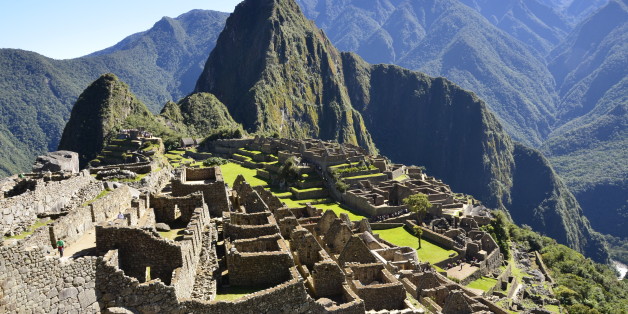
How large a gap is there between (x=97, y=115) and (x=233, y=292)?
137223mm

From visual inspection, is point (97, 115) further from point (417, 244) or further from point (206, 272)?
point (206, 272)

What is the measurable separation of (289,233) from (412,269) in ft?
48.4

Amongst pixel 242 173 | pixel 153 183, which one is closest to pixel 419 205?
pixel 242 173

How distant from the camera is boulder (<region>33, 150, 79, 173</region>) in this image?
35.2 m

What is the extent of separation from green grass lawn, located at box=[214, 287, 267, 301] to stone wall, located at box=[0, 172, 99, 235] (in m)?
6.31

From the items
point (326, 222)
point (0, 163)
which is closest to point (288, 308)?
point (326, 222)

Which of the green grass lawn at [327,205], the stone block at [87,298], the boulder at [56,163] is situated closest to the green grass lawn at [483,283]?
the green grass lawn at [327,205]

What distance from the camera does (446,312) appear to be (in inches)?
1041

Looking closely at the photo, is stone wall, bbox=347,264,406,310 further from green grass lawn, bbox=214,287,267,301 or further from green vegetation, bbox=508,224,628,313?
green vegetation, bbox=508,224,628,313

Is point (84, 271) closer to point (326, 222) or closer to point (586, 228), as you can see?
point (326, 222)

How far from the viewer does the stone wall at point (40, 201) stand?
554 inches

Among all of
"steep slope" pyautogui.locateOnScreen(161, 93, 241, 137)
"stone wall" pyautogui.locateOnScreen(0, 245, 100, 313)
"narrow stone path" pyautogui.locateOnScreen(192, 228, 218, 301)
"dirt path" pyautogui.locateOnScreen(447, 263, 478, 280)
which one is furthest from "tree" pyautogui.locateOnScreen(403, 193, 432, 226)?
"steep slope" pyautogui.locateOnScreen(161, 93, 241, 137)

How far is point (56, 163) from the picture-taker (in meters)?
36.7

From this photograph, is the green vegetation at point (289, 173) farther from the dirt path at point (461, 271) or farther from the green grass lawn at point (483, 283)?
the green grass lawn at point (483, 283)
